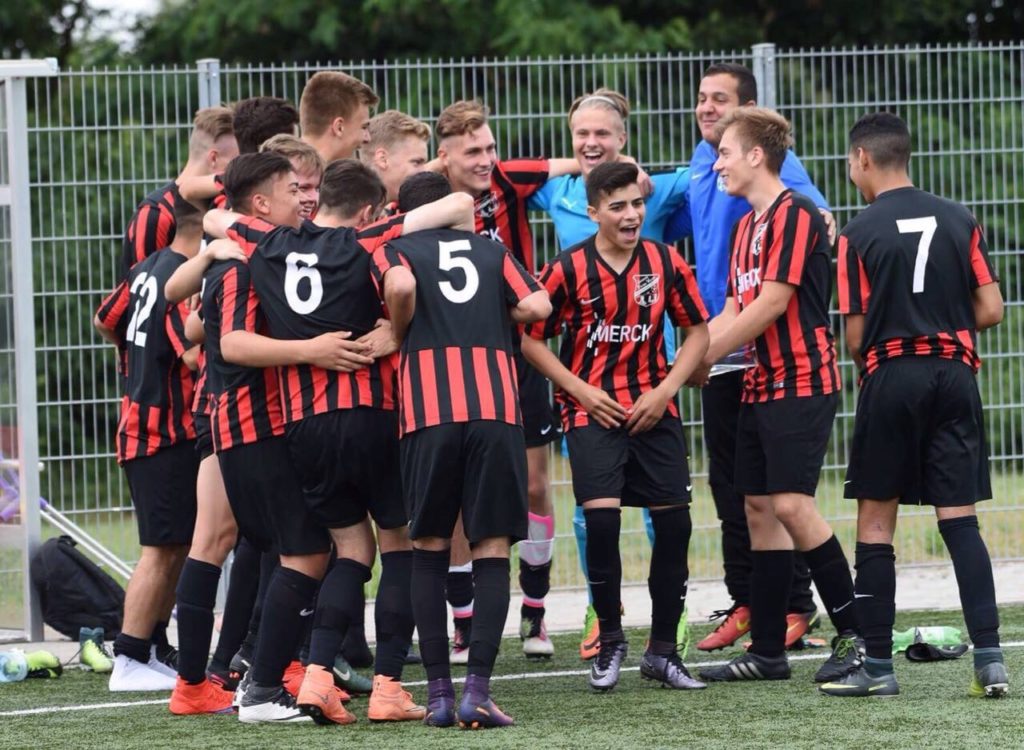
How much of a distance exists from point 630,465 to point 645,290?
2.02 feet

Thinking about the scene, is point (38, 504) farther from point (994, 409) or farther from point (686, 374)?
point (994, 409)

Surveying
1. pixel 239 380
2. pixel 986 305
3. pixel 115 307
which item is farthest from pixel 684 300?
pixel 115 307

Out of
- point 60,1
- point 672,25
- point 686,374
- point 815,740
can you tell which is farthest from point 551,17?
point 815,740

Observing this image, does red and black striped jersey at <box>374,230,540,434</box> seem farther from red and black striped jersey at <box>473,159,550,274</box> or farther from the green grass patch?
red and black striped jersey at <box>473,159,550,274</box>

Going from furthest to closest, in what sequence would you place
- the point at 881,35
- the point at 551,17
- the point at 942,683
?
the point at 881,35 < the point at 551,17 < the point at 942,683

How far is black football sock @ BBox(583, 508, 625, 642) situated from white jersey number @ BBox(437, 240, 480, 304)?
982 millimetres

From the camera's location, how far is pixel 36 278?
8.44 metres

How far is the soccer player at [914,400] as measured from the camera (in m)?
5.59

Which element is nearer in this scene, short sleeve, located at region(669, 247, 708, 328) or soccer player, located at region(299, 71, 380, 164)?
short sleeve, located at region(669, 247, 708, 328)

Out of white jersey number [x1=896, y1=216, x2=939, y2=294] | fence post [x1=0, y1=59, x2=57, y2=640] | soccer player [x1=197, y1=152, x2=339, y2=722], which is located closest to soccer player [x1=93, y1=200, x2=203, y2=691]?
soccer player [x1=197, y1=152, x2=339, y2=722]

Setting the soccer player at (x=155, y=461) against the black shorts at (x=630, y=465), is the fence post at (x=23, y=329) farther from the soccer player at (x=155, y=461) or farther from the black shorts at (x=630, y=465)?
the black shorts at (x=630, y=465)

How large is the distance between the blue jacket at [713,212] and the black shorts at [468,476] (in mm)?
1818

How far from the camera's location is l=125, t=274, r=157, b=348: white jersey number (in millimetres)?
6422

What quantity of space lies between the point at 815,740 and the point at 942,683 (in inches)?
44.5
